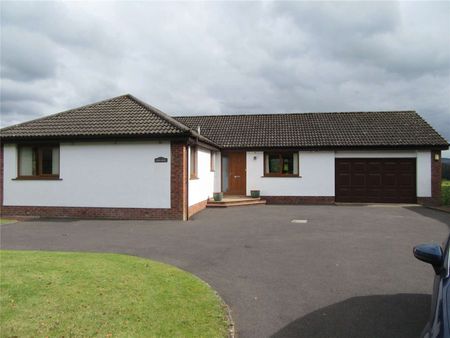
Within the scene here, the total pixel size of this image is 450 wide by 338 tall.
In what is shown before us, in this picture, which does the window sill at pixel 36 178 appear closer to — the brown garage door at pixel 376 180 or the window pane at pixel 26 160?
the window pane at pixel 26 160

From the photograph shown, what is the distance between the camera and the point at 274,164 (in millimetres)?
20453

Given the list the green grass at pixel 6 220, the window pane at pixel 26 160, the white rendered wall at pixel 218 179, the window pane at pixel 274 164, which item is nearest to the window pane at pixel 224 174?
the white rendered wall at pixel 218 179

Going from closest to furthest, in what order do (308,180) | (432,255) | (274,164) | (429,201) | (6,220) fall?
(432,255)
(6,220)
(429,201)
(308,180)
(274,164)

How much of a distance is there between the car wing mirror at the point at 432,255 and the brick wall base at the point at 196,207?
10997 millimetres

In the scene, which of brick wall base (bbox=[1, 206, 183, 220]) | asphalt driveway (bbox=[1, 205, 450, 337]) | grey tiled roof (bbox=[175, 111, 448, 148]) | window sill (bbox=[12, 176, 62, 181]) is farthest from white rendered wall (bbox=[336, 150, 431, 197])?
window sill (bbox=[12, 176, 62, 181])

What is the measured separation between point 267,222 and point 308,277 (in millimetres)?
6559

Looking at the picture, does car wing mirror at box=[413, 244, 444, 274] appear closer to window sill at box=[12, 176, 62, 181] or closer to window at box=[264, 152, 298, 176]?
window sill at box=[12, 176, 62, 181]

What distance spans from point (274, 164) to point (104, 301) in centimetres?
1624

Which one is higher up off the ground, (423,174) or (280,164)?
(280,164)

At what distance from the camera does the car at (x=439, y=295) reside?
8.22ft

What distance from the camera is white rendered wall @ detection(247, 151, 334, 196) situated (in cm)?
1958

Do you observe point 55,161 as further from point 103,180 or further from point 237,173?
point 237,173

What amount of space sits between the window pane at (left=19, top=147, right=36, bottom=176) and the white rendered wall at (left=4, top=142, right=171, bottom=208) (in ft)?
0.91

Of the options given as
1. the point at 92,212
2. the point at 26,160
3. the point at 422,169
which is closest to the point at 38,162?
the point at 26,160
